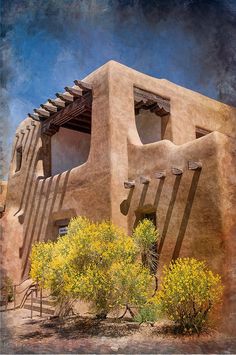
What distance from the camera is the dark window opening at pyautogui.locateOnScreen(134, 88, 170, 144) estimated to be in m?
14.3

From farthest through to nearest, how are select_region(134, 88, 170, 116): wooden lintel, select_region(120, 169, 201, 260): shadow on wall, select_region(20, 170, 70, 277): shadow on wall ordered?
select_region(20, 170, 70, 277): shadow on wall < select_region(134, 88, 170, 116): wooden lintel < select_region(120, 169, 201, 260): shadow on wall

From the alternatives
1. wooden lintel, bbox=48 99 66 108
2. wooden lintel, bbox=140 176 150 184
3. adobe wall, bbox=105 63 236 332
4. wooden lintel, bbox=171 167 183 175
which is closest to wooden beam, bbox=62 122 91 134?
wooden lintel, bbox=48 99 66 108

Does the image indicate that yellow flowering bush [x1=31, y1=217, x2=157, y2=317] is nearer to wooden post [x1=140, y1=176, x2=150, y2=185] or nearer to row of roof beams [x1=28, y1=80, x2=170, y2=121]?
wooden post [x1=140, y1=176, x2=150, y2=185]

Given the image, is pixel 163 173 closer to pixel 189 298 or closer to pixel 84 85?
pixel 189 298

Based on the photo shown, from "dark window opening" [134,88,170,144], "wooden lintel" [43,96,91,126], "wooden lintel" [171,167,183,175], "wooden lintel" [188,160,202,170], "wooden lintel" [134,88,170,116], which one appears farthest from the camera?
"wooden lintel" [43,96,91,126]

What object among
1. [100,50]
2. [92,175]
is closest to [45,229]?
[92,175]

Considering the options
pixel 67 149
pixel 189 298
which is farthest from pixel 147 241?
pixel 67 149

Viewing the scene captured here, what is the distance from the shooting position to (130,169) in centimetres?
1279

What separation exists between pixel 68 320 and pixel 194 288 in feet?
13.2

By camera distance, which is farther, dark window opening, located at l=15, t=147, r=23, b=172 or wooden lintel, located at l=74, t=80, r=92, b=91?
dark window opening, located at l=15, t=147, r=23, b=172

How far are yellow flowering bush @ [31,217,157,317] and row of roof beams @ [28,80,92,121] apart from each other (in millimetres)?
5989

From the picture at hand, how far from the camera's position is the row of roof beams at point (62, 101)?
14.0 m

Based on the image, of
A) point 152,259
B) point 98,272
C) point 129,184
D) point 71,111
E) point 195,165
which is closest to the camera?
point 98,272

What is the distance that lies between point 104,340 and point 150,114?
10.2 m
